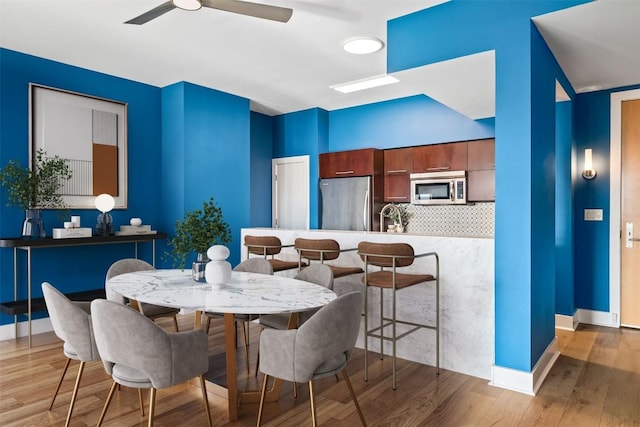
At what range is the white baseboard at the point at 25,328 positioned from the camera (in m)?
3.86

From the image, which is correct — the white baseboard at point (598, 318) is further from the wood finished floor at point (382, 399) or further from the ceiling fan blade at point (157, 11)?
the ceiling fan blade at point (157, 11)

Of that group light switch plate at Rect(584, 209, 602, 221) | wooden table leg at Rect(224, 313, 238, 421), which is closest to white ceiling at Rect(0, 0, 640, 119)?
light switch plate at Rect(584, 209, 602, 221)

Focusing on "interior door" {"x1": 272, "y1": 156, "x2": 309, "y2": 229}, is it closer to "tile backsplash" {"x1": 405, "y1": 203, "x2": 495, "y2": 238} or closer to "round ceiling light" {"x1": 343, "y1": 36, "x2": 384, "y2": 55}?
"tile backsplash" {"x1": 405, "y1": 203, "x2": 495, "y2": 238}

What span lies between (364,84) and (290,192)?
2.33m

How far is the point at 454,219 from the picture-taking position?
5.27 metres

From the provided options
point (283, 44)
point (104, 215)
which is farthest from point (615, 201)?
point (104, 215)

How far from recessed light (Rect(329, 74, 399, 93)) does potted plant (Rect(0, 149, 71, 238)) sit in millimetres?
3167

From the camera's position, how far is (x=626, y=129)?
14.4 feet

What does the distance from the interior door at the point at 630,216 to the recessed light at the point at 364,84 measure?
2.54m

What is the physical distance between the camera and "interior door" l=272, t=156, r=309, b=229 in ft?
20.9

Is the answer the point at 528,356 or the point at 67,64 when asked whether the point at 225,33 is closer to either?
the point at 67,64

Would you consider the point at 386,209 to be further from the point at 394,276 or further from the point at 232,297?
the point at 232,297

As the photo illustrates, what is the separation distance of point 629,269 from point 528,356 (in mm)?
2527

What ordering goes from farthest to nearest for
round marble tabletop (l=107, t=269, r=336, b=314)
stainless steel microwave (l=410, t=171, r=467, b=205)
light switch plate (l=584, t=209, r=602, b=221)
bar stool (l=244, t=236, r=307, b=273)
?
stainless steel microwave (l=410, t=171, r=467, b=205), light switch plate (l=584, t=209, r=602, b=221), bar stool (l=244, t=236, r=307, b=273), round marble tabletop (l=107, t=269, r=336, b=314)
